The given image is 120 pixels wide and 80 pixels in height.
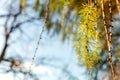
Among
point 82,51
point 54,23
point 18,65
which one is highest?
point 82,51

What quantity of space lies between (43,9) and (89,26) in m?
1.34

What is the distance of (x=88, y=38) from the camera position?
0.57 m

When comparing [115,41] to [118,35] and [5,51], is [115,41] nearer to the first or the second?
[118,35]

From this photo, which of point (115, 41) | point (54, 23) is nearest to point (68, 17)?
point (115, 41)

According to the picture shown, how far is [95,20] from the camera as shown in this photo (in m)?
0.56

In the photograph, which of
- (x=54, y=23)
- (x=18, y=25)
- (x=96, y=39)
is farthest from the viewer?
(x=18, y=25)

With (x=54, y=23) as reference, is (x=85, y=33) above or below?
above

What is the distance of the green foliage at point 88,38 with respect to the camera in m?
0.56

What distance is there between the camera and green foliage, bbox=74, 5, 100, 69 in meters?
0.56

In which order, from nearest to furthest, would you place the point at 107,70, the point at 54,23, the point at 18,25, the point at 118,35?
the point at 107,70 → the point at 118,35 → the point at 54,23 → the point at 18,25

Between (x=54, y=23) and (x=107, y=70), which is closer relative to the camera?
(x=107, y=70)

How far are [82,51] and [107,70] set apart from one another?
2.50ft

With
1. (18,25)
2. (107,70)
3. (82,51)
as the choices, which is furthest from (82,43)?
(18,25)

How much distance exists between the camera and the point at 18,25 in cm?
292
